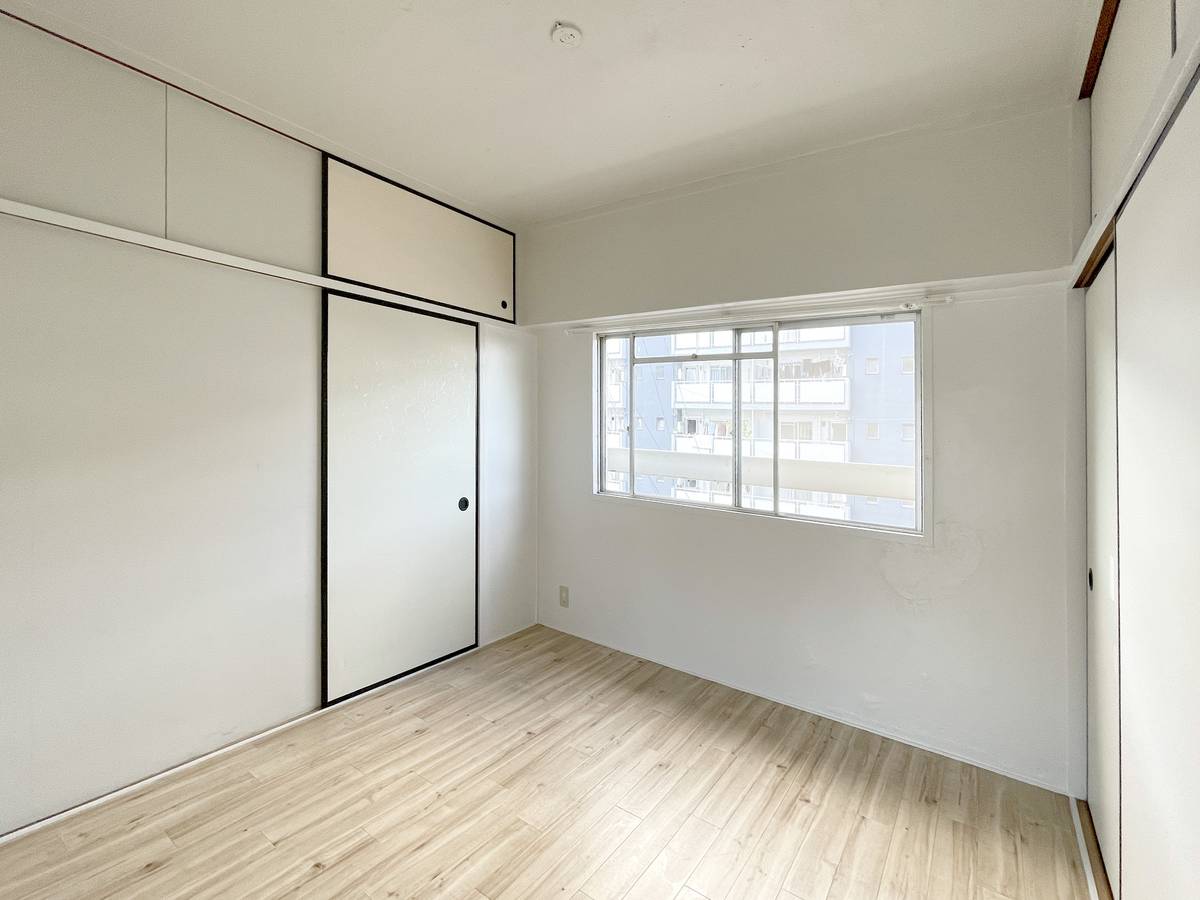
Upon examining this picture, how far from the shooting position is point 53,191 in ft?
6.26

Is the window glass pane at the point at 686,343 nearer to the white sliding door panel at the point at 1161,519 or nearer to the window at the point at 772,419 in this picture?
the window at the point at 772,419

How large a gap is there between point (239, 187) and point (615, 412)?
237cm

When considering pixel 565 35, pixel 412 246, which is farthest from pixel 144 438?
pixel 565 35

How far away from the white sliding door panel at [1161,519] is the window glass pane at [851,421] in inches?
41.8

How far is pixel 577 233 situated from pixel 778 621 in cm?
271

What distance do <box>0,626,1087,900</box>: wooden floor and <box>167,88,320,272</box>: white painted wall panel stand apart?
7.49 ft

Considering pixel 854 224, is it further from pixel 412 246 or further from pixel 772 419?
pixel 412 246

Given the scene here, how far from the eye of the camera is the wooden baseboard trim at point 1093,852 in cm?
170

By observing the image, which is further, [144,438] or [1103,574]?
[144,438]

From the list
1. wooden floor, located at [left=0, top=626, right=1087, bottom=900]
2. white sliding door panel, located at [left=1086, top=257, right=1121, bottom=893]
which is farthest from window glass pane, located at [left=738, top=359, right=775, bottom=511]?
white sliding door panel, located at [left=1086, top=257, right=1121, bottom=893]

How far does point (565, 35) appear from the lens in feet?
6.07

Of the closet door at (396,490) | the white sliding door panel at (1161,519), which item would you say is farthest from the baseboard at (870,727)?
the closet door at (396,490)

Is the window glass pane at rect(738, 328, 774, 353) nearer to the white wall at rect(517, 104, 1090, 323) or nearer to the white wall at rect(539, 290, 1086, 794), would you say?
the white wall at rect(517, 104, 1090, 323)

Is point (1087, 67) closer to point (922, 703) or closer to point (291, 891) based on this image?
point (922, 703)
